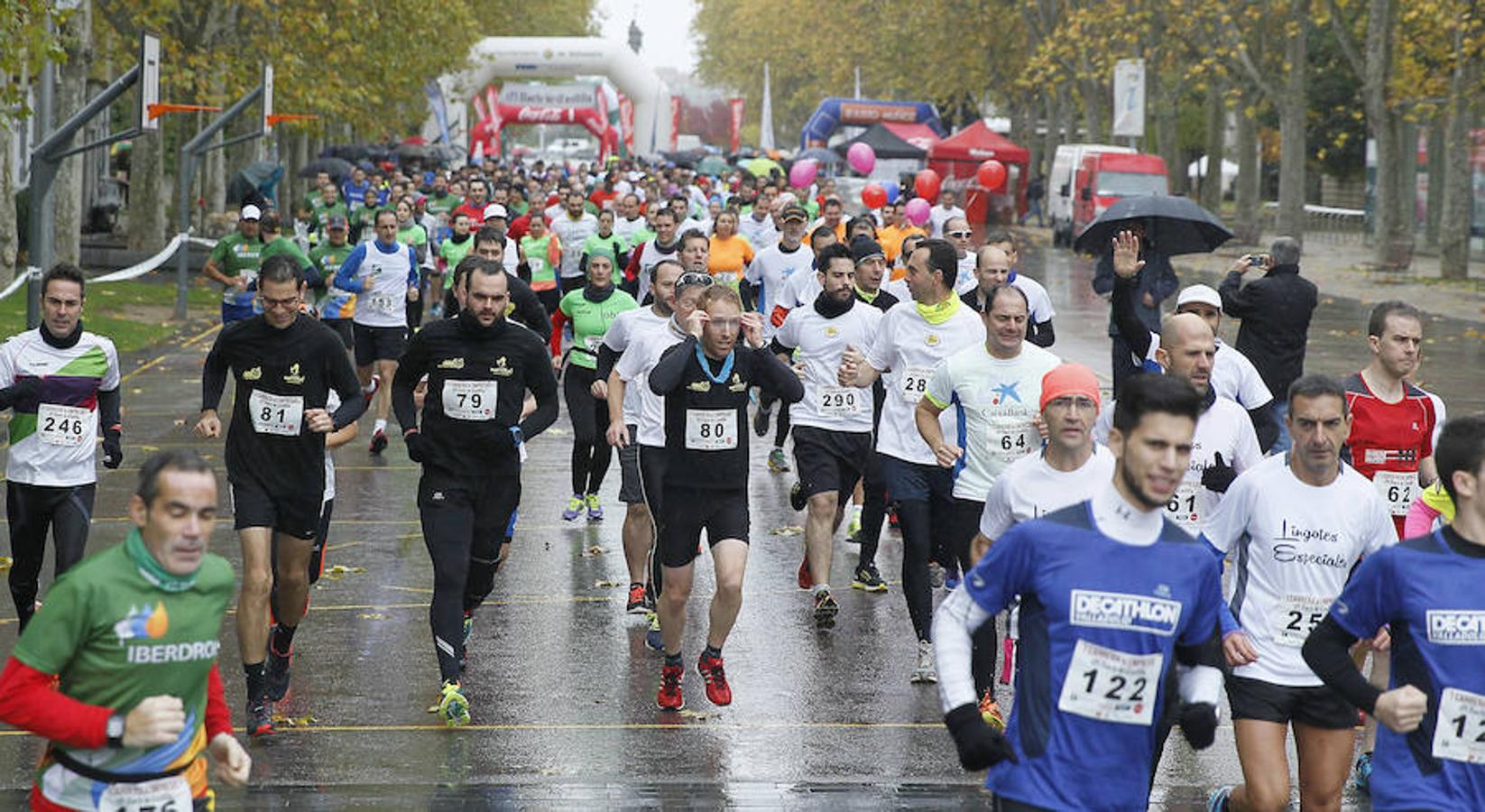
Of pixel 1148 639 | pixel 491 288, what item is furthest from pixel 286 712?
pixel 1148 639

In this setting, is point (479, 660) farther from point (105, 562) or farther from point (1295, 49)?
point (1295, 49)

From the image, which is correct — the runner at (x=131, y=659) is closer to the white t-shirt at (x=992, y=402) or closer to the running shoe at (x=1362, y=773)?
the white t-shirt at (x=992, y=402)

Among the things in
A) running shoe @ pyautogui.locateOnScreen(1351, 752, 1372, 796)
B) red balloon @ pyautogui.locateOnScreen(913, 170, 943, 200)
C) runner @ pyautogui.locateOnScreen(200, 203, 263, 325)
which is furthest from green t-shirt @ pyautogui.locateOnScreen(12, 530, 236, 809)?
red balloon @ pyautogui.locateOnScreen(913, 170, 943, 200)

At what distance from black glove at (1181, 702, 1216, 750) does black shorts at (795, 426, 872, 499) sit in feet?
19.2

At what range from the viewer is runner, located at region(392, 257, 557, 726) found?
889cm

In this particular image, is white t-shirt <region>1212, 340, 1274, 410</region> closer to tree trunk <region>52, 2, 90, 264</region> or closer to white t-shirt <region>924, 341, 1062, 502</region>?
white t-shirt <region>924, 341, 1062, 502</region>

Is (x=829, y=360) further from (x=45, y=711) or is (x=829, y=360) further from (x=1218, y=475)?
(x=45, y=711)

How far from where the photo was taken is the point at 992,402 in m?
8.80

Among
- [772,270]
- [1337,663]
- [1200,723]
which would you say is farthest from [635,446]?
[1200,723]

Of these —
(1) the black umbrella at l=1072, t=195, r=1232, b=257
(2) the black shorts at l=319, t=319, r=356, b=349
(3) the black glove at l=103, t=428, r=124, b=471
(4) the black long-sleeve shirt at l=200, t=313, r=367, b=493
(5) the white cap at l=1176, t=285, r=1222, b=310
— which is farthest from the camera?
(2) the black shorts at l=319, t=319, r=356, b=349

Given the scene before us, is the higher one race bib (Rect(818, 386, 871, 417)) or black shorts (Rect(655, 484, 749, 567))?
race bib (Rect(818, 386, 871, 417))

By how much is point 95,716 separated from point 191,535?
445 millimetres

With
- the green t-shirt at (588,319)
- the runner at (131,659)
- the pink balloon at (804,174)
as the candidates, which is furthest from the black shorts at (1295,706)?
the pink balloon at (804,174)

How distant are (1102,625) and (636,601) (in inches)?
241
